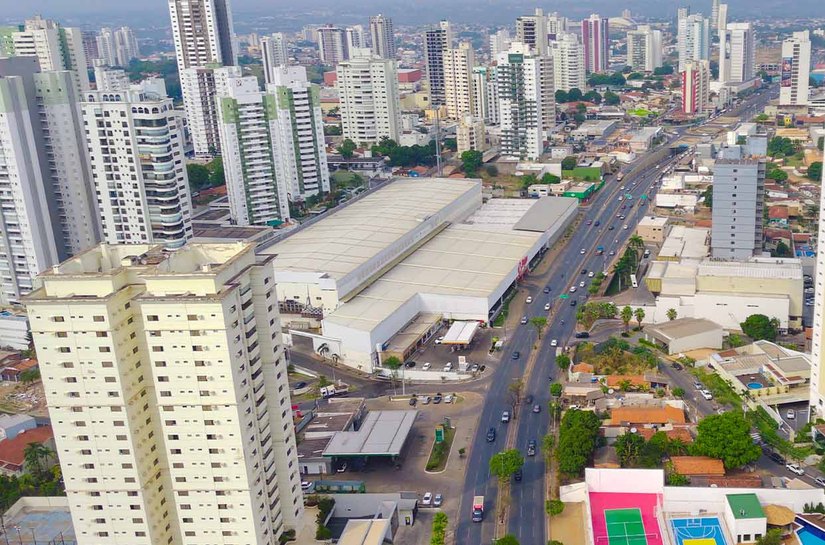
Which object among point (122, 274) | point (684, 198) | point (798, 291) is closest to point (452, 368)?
point (798, 291)

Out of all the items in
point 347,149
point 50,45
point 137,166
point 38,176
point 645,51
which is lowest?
point 347,149

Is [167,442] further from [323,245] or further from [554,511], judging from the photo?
[323,245]

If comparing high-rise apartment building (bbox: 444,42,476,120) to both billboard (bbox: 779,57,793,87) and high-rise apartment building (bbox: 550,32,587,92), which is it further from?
billboard (bbox: 779,57,793,87)

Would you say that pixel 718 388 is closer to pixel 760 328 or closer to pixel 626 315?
pixel 760 328

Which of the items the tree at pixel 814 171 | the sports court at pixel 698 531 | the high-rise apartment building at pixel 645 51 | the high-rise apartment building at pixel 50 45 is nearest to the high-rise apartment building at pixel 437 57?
the high-rise apartment building at pixel 50 45

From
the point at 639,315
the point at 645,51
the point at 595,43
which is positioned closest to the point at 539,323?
the point at 639,315

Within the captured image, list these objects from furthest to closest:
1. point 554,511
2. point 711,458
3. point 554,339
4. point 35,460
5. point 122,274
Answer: point 554,339
point 35,460
point 711,458
point 554,511
point 122,274

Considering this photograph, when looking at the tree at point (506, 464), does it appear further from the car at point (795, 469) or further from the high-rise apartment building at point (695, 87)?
the high-rise apartment building at point (695, 87)
